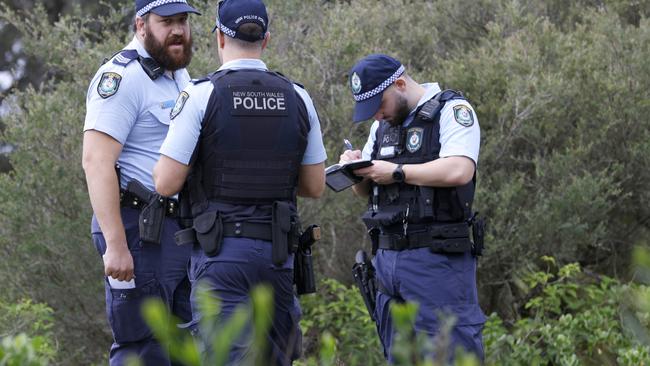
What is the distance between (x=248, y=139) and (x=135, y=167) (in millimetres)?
648

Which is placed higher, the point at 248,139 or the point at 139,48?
the point at 139,48

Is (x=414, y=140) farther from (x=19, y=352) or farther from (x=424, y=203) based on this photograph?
(x=19, y=352)

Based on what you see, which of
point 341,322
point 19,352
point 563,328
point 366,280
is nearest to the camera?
point 19,352

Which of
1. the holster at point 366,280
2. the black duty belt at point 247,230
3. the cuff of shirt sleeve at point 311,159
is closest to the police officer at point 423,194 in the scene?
the holster at point 366,280

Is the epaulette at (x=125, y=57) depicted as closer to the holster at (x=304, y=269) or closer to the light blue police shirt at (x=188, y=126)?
the light blue police shirt at (x=188, y=126)

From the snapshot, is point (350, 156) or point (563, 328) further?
point (563, 328)

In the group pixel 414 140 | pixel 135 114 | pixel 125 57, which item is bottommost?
pixel 414 140

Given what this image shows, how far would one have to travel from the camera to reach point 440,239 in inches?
170

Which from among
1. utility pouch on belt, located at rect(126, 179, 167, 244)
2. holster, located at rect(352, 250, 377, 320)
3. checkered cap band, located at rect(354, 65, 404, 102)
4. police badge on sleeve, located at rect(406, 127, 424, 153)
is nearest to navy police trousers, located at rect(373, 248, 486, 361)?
holster, located at rect(352, 250, 377, 320)

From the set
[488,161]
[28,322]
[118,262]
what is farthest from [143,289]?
[488,161]

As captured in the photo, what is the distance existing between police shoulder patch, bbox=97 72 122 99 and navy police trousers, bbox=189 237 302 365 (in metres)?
0.71

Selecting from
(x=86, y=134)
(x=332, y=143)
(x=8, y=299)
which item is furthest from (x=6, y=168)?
(x=86, y=134)

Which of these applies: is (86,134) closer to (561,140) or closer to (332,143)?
(332,143)

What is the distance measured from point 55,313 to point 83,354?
364 mm
